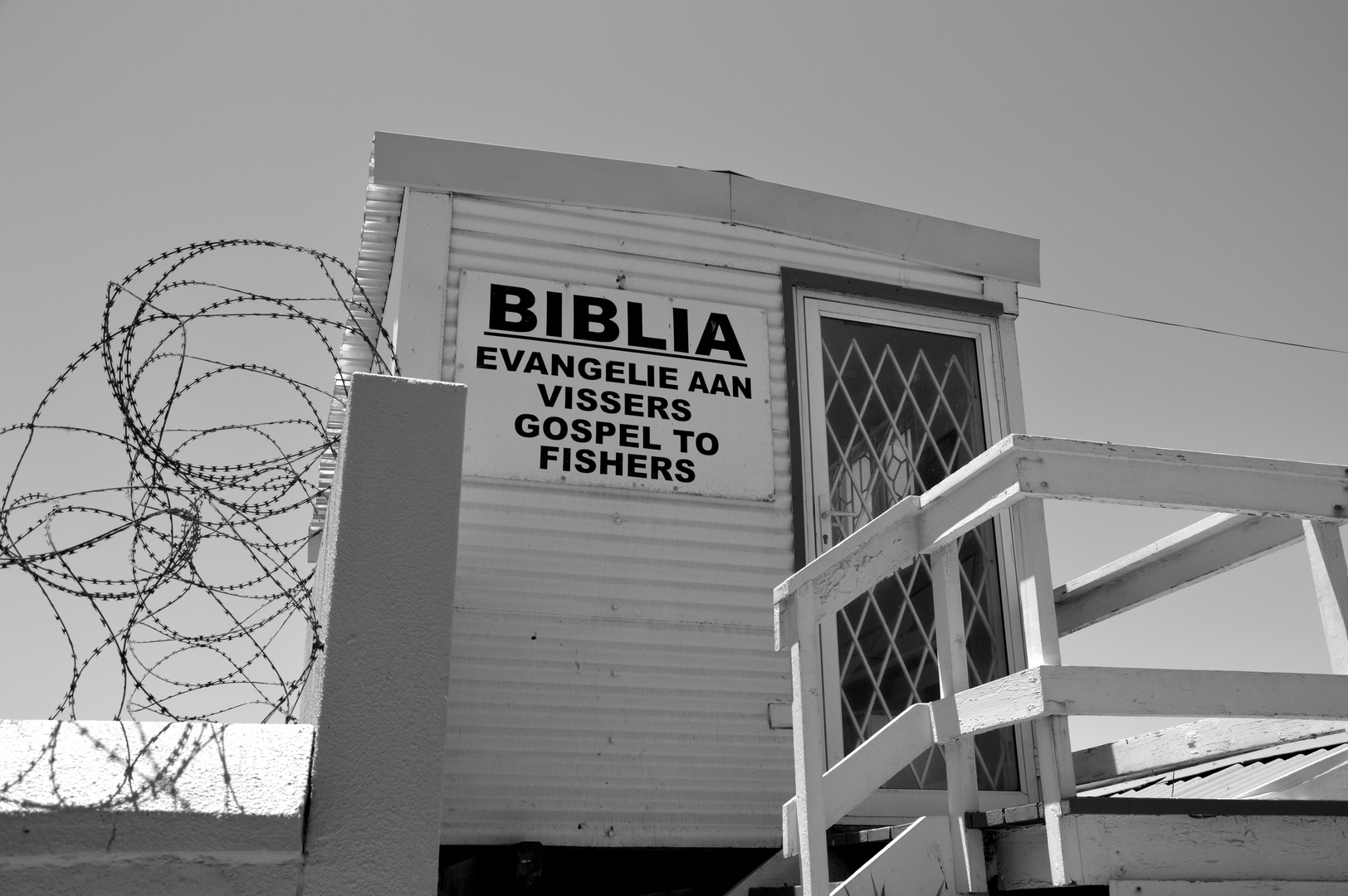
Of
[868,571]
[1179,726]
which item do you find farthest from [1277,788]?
[868,571]

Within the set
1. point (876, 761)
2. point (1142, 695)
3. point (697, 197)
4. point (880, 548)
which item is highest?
point (697, 197)

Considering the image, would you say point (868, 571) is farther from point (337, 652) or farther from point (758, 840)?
point (758, 840)

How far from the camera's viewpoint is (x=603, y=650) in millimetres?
5973

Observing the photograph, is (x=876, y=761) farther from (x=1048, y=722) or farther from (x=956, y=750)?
(x=1048, y=722)

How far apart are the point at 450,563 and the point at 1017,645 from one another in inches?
154

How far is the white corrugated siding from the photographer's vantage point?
5.72 m

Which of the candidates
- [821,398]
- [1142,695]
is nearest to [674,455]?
[821,398]

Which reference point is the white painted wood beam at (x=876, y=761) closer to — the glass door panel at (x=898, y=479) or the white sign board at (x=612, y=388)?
the glass door panel at (x=898, y=479)

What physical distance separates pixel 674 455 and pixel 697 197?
147cm

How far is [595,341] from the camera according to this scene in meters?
6.45

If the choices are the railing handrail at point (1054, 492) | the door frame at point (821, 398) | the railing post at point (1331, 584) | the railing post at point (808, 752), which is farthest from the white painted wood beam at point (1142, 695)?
the door frame at point (821, 398)

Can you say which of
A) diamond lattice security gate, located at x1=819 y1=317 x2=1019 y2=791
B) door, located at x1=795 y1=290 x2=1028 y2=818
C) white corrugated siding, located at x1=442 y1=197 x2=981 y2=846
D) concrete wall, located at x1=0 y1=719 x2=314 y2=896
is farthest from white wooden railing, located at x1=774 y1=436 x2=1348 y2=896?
diamond lattice security gate, located at x1=819 y1=317 x2=1019 y2=791

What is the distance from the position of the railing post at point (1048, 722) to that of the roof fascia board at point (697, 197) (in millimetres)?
3352

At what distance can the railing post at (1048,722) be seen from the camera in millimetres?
3486
